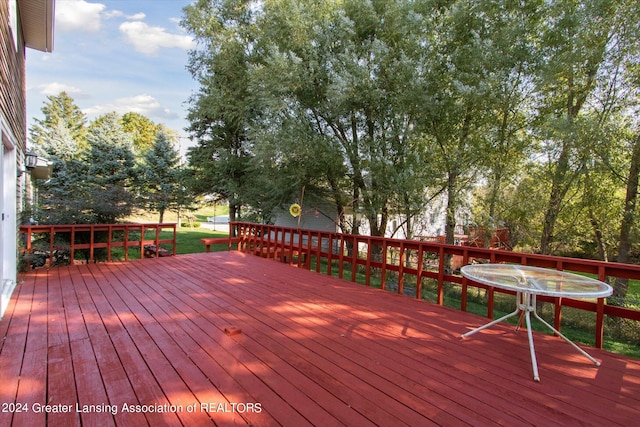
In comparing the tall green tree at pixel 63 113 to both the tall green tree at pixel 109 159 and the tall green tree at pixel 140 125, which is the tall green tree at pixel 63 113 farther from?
the tall green tree at pixel 109 159

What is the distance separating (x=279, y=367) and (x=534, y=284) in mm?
1877

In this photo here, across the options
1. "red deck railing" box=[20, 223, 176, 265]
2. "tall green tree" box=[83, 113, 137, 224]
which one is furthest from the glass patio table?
"tall green tree" box=[83, 113, 137, 224]

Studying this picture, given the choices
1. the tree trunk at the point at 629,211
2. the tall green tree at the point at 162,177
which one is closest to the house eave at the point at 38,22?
the tall green tree at the point at 162,177

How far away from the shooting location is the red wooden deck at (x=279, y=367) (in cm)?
163

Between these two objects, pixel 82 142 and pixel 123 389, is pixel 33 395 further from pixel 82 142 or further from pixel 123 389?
pixel 82 142

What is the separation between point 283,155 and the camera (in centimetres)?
812

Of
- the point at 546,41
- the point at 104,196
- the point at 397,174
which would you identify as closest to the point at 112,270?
the point at 104,196

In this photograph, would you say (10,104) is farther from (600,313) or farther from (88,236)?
(600,313)

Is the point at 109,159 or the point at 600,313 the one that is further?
the point at 109,159

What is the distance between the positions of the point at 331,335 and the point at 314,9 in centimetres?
788

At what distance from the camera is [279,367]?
2.08 meters

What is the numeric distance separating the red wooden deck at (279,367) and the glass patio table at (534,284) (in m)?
0.25

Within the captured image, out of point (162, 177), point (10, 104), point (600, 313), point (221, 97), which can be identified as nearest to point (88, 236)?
point (10, 104)

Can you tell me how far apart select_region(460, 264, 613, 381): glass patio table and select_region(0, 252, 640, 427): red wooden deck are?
0.25m
